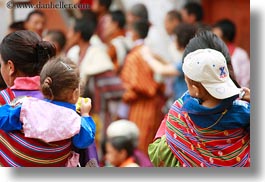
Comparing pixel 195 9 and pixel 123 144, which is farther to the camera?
pixel 195 9

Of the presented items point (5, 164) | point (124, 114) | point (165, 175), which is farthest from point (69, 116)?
point (124, 114)

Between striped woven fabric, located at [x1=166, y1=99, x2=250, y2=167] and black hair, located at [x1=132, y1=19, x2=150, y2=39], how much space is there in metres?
2.36

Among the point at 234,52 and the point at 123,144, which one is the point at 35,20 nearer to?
the point at 123,144

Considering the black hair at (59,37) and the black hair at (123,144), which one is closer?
the black hair at (123,144)

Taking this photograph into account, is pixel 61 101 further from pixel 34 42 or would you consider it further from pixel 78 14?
Result: pixel 78 14

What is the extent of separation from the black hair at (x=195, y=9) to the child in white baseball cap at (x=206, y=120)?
225 cm

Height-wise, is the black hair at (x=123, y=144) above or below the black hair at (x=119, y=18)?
below

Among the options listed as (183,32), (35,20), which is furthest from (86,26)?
(35,20)

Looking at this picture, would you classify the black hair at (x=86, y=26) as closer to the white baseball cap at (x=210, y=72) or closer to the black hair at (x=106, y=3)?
the black hair at (x=106, y=3)

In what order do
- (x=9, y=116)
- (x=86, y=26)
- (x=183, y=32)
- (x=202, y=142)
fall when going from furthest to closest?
(x=86, y=26) → (x=183, y=32) → (x=202, y=142) → (x=9, y=116)

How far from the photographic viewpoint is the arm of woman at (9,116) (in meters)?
3.63

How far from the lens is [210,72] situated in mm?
3686

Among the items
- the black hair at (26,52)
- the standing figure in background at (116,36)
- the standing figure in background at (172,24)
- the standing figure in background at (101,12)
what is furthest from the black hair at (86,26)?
the black hair at (26,52)

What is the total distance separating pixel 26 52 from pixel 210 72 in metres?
0.63
